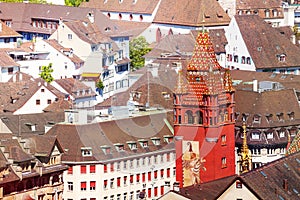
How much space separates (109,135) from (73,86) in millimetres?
38483

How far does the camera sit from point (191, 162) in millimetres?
124000

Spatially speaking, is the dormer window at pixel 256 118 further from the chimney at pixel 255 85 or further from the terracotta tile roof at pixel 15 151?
the terracotta tile roof at pixel 15 151

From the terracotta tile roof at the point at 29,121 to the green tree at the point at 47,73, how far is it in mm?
34899

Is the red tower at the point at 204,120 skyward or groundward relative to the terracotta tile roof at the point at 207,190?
skyward

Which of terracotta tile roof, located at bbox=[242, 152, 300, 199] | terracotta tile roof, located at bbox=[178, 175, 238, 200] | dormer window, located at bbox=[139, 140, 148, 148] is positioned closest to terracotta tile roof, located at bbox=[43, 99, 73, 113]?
dormer window, located at bbox=[139, 140, 148, 148]

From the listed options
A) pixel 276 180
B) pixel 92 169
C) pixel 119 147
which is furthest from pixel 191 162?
pixel 119 147

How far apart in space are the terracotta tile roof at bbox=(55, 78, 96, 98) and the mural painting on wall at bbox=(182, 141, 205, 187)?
2055 inches

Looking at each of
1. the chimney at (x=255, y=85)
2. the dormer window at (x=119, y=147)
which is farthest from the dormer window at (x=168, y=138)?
the chimney at (x=255, y=85)

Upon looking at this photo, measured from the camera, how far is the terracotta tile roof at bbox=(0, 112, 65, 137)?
476 ft

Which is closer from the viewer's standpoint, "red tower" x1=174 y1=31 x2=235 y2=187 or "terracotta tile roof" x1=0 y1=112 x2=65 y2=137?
"red tower" x1=174 y1=31 x2=235 y2=187

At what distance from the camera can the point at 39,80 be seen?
175 metres

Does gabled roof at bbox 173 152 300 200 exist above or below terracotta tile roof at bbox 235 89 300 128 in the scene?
below

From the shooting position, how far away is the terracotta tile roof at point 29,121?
476ft

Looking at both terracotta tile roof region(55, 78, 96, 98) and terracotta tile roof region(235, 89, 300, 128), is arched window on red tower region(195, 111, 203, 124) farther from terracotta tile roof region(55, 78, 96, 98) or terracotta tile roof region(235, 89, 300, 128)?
terracotta tile roof region(55, 78, 96, 98)
